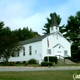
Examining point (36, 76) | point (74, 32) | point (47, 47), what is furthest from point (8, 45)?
point (74, 32)

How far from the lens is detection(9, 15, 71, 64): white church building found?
45.5 metres

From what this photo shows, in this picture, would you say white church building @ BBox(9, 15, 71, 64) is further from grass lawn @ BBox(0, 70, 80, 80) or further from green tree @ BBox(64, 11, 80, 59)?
grass lawn @ BBox(0, 70, 80, 80)

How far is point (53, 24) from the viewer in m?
50.2

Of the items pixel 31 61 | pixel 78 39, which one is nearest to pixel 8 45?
pixel 31 61

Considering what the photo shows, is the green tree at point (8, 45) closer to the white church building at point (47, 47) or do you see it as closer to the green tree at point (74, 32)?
the white church building at point (47, 47)

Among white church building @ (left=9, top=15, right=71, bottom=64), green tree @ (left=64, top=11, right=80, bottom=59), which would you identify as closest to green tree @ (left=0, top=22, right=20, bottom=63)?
white church building @ (left=9, top=15, right=71, bottom=64)

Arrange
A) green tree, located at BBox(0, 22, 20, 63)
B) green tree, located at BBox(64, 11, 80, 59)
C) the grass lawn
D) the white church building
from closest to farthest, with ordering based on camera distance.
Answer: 1. the grass lawn
2. green tree, located at BBox(0, 22, 20, 63)
3. the white church building
4. green tree, located at BBox(64, 11, 80, 59)

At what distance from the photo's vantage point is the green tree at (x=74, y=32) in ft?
181

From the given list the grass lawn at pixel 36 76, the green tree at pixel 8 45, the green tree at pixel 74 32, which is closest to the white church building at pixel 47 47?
the green tree at pixel 74 32

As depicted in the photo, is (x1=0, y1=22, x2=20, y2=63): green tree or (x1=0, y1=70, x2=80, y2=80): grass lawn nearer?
(x1=0, y1=70, x2=80, y2=80): grass lawn

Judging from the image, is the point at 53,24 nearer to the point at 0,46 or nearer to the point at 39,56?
the point at 39,56

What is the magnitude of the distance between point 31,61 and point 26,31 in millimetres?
30287

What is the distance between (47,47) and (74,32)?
15853 mm

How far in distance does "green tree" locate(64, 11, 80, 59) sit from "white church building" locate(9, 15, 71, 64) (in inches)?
227
